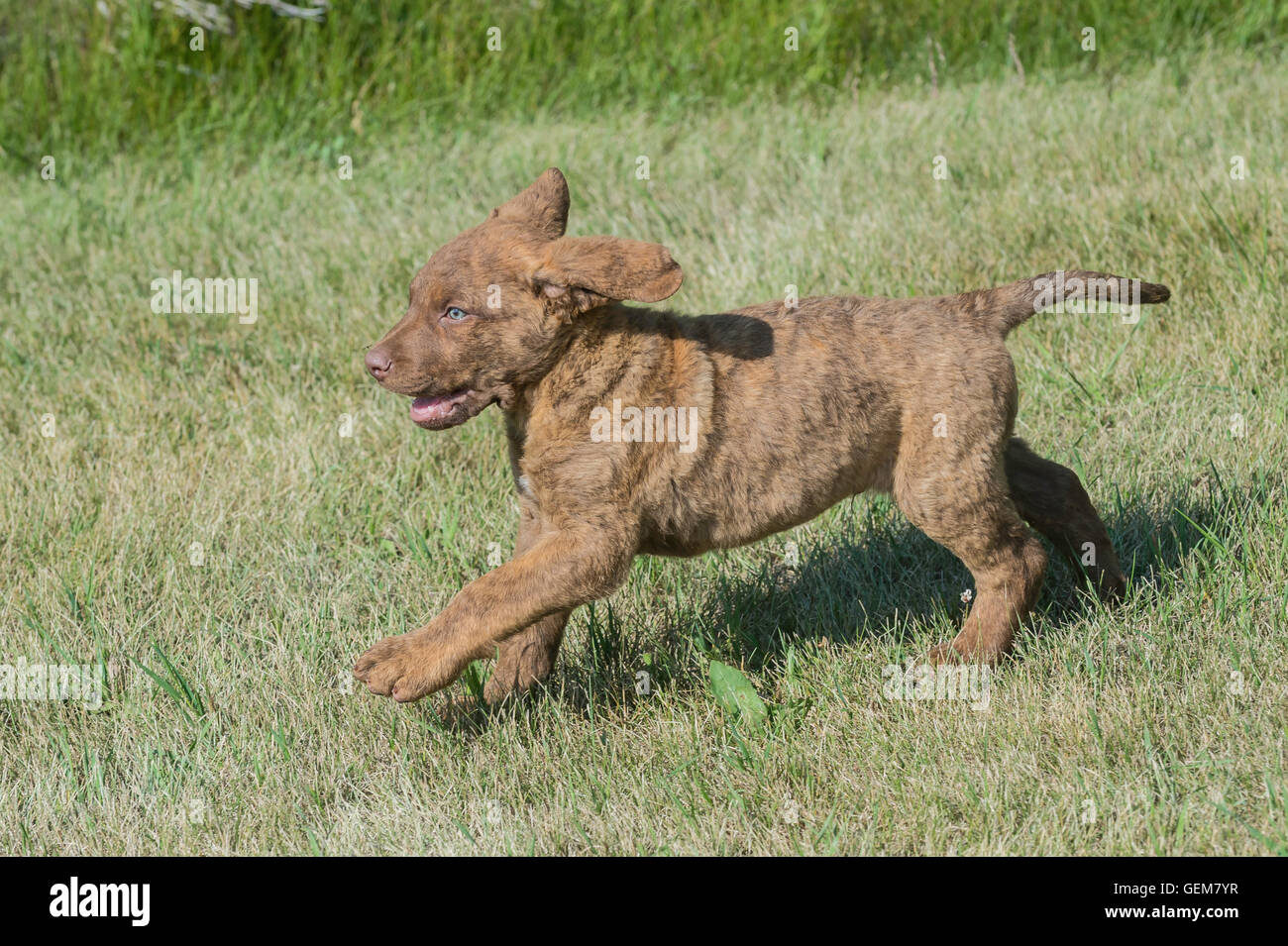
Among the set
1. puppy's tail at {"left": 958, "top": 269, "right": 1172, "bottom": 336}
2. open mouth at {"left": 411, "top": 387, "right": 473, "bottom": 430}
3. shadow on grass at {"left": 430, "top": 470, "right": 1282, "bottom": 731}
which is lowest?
shadow on grass at {"left": 430, "top": 470, "right": 1282, "bottom": 731}

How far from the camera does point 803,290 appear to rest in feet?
22.1

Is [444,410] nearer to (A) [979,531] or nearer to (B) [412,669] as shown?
(B) [412,669]

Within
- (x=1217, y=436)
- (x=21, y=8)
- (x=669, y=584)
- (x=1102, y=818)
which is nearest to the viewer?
(x=1102, y=818)

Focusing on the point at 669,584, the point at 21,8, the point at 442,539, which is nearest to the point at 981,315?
the point at 669,584

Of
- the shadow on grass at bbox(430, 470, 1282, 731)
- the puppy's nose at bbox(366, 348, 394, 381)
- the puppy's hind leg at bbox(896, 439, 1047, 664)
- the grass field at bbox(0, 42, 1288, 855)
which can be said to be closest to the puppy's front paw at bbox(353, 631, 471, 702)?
the grass field at bbox(0, 42, 1288, 855)

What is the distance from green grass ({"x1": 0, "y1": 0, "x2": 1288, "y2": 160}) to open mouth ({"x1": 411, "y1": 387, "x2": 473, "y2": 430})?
549 centimetres

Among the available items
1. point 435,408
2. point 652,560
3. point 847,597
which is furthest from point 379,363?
point 847,597

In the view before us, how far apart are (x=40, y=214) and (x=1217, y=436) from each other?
666 centimetres

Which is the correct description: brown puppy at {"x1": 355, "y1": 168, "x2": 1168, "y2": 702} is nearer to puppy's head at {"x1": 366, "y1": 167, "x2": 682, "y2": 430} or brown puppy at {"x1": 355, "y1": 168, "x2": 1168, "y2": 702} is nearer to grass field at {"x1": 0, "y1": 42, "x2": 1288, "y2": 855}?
puppy's head at {"x1": 366, "y1": 167, "x2": 682, "y2": 430}

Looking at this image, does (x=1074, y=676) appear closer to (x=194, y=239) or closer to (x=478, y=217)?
(x=478, y=217)

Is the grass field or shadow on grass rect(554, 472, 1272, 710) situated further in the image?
shadow on grass rect(554, 472, 1272, 710)

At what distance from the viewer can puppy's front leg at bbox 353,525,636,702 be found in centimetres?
371

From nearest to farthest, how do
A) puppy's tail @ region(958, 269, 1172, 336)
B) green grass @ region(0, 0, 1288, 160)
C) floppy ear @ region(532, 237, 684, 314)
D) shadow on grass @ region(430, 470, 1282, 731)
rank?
floppy ear @ region(532, 237, 684, 314) < puppy's tail @ region(958, 269, 1172, 336) < shadow on grass @ region(430, 470, 1282, 731) < green grass @ region(0, 0, 1288, 160)

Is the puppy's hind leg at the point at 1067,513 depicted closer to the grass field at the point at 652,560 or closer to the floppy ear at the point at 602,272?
the grass field at the point at 652,560
